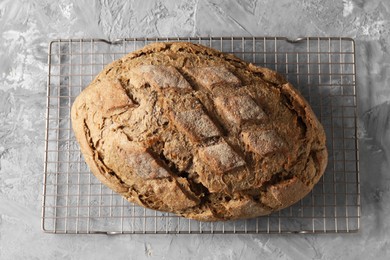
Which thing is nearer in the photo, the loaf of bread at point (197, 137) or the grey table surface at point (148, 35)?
the loaf of bread at point (197, 137)

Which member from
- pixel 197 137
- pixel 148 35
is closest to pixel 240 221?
pixel 197 137

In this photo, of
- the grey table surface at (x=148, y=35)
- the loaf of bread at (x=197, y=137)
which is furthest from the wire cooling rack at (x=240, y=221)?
the loaf of bread at (x=197, y=137)

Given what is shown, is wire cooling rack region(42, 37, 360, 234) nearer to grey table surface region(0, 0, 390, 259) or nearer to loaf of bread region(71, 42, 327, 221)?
grey table surface region(0, 0, 390, 259)

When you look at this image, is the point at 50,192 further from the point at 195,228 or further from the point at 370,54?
the point at 370,54

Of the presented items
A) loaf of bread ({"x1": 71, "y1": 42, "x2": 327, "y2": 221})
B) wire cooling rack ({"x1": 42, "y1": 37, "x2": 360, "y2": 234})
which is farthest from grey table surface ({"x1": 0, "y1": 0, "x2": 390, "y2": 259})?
loaf of bread ({"x1": 71, "y1": 42, "x2": 327, "y2": 221})

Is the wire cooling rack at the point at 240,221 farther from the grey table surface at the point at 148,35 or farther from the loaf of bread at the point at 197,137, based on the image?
the loaf of bread at the point at 197,137

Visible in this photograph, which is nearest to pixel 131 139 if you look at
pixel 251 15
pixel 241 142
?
pixel 241 142

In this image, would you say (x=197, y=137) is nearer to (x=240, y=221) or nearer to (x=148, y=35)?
(x=240, y=221)
